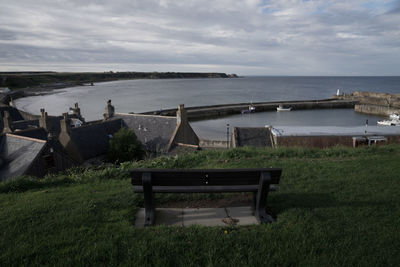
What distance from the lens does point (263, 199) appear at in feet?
15.8

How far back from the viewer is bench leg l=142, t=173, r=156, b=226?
15.1ft

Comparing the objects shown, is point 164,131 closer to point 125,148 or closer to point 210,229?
point 125,148

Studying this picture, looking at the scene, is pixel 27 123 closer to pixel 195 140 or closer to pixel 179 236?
pixel 195 140

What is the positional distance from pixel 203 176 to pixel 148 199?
1.07 meters

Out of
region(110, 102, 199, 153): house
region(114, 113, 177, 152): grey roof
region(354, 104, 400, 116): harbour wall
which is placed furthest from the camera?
region(354, 104, 400, 116): harbour wall

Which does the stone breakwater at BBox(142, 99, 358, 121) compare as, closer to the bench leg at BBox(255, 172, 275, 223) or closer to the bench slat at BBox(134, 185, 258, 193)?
the bench slat at BBox(134, 185, 258, 193)

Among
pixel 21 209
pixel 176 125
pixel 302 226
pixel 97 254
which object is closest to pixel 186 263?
pixel 97 254

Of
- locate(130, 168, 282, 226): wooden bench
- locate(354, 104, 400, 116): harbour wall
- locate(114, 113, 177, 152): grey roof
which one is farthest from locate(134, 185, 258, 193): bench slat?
locate(354, 104, 400, 116): harbour wall

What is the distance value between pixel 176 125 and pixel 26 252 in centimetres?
2266

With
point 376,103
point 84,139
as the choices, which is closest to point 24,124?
point 84,139

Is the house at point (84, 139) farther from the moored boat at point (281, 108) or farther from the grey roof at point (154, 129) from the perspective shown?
the moored boat at point (281, 108)

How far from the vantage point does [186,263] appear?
352 cm

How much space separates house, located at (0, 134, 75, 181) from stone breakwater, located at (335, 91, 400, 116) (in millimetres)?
88342

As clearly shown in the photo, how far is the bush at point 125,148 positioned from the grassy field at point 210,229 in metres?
15.3
